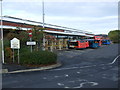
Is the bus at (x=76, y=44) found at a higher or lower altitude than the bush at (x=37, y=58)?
higher

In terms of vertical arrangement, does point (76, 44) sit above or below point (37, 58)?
above

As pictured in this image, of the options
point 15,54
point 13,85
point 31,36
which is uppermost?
point 31,36

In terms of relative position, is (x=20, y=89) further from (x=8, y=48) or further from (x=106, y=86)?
(x=8, y=48)

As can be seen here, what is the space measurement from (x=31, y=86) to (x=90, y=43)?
3588 cm

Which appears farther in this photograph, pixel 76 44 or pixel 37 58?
pixel 76 44

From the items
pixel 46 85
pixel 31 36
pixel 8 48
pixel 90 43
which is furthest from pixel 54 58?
pixel 90 43

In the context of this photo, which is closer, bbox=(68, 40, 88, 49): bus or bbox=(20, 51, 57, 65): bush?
bbox=(20, 51, 57, 65): bush

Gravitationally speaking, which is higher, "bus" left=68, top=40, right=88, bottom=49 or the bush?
"bus" left=68, top=40, right=88, bottom=49

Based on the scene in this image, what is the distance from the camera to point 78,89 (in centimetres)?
770

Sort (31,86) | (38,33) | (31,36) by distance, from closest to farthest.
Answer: (31,86)
(31,36)
(38,33)

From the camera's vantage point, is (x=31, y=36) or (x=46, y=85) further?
(x=31, y=36)

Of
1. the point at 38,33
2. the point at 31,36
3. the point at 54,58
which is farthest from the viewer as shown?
the point at 38,33

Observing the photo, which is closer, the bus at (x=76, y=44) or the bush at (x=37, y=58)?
the bush at (x=37, y=58)

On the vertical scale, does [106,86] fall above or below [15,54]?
below
